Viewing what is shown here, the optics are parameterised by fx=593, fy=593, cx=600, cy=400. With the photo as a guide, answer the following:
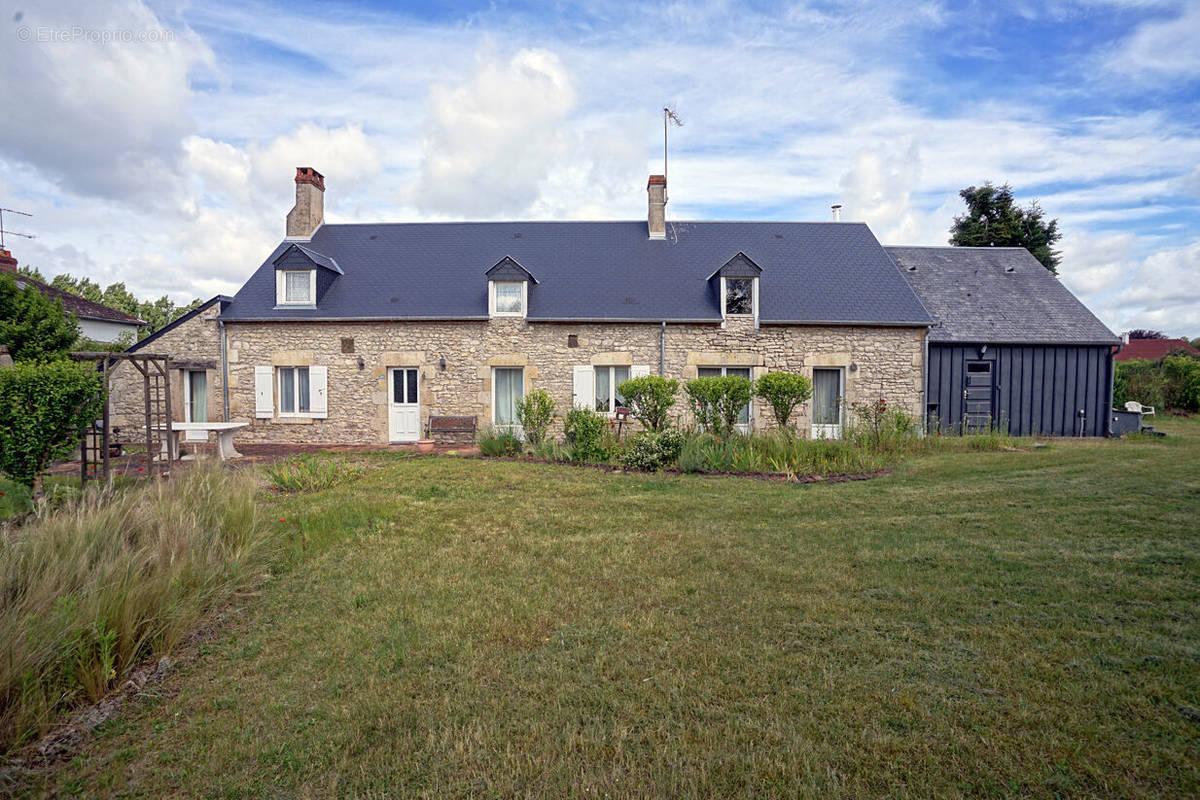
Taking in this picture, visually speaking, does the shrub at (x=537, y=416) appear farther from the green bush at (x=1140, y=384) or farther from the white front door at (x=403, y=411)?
the green bush at (x=1140, y=384)

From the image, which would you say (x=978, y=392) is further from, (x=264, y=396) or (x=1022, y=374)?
(x=264, y=396)

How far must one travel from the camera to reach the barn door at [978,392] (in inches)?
581

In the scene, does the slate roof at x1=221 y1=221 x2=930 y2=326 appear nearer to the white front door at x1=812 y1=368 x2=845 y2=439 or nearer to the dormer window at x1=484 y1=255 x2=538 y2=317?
the dormer window at x1=484 y1=255 x2=538 y2=317

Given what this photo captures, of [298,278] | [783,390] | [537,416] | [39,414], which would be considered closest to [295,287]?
[298,278]

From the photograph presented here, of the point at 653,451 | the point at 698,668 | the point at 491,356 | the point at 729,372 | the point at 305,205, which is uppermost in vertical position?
the point at 305,205

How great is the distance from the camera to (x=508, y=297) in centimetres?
1414

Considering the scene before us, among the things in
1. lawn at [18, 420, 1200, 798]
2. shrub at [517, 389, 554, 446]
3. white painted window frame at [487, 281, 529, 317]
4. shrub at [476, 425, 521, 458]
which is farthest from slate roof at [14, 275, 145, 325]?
lawn at [18, 420, 1200, 798]

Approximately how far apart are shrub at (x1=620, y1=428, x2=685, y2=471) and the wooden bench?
4849 millimetres

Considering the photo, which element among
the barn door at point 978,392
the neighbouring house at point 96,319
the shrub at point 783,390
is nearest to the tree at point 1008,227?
the barn door at point 978,392

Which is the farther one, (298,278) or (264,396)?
(298,278)

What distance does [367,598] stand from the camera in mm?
4387

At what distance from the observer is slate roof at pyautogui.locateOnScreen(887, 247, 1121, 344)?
14789mm

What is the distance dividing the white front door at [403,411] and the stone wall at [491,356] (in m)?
0.15

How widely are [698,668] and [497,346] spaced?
1148cm
